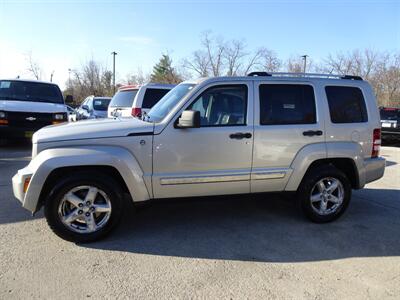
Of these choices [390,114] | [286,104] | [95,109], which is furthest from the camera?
[95,109]

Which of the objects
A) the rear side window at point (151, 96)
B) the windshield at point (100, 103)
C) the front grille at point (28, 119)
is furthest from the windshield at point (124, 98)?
the windshield at point (100, 103)

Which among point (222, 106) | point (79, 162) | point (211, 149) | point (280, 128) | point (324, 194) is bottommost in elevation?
point (324, 194)

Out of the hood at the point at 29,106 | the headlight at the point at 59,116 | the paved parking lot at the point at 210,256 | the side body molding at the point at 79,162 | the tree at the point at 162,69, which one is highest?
the tree at the point at 162,69

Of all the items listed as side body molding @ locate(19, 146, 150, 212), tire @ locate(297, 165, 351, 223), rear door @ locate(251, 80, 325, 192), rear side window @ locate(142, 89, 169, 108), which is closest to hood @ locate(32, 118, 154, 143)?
side body molding @ locate(19, 146, 150, 212)

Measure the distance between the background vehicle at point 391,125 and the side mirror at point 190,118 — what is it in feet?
42.6

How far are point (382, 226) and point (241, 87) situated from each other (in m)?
2.67

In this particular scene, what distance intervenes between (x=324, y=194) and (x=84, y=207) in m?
3.08

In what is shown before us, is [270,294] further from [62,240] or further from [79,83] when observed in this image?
[79,83]

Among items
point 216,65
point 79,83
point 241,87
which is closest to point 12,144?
point 241,87

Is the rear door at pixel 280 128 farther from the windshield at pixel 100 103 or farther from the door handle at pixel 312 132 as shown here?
the windshield at pixel 100 103

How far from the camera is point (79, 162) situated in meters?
4.15

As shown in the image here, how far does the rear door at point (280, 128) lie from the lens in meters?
4.78

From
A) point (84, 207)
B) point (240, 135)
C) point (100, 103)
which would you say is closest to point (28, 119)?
point (100, 103)

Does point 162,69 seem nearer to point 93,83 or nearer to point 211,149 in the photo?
point 93,83
